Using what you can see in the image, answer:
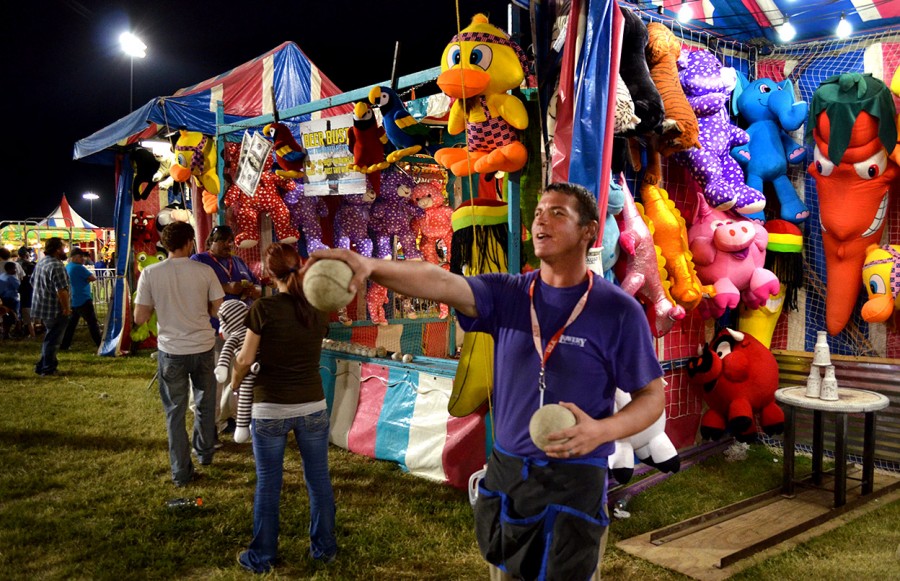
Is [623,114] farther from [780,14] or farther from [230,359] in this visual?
[230,359]

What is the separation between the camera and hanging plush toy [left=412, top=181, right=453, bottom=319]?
21.0 ft

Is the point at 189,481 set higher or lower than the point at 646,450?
lower

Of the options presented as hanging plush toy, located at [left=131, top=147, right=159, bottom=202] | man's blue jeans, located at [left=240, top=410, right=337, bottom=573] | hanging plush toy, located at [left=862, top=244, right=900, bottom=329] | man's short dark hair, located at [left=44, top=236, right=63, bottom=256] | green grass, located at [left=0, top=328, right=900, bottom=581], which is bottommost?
green grass, located at [left=0, top=328, right=900, bottom=581]

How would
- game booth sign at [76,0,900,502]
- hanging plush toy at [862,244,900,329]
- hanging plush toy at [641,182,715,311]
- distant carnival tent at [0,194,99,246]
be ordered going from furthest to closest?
1. distant carnival tent at [0,194,99,246]
2. hanging plush toy at [862,244,900,329]
3. hanging plush toy at [641,182,715,311]
4. game booth sign at [76,0,900,502]

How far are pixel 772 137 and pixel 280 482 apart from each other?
13.3 ft

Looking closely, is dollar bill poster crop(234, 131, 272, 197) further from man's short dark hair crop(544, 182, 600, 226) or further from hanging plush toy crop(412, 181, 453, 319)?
man's short dark hair crop(544, 182, 600, 226)

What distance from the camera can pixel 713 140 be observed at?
4230 mm

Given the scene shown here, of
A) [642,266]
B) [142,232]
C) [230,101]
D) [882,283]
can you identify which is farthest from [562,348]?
[142,232]

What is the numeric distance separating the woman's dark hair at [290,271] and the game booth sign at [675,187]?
874 millimetres

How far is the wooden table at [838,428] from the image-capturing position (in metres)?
3.64

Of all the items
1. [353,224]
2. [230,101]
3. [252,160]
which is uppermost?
[230,101]

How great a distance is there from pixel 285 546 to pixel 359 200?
338 centimetres

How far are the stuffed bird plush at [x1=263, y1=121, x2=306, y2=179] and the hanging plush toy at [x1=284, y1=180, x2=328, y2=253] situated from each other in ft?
2.75

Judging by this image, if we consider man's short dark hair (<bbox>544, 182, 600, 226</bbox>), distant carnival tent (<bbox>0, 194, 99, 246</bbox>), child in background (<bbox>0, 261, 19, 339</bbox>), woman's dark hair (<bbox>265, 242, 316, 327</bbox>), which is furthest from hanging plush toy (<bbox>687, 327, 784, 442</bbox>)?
distant carnival tent (<bbox>0, 194, 99, 246</bbox>)
